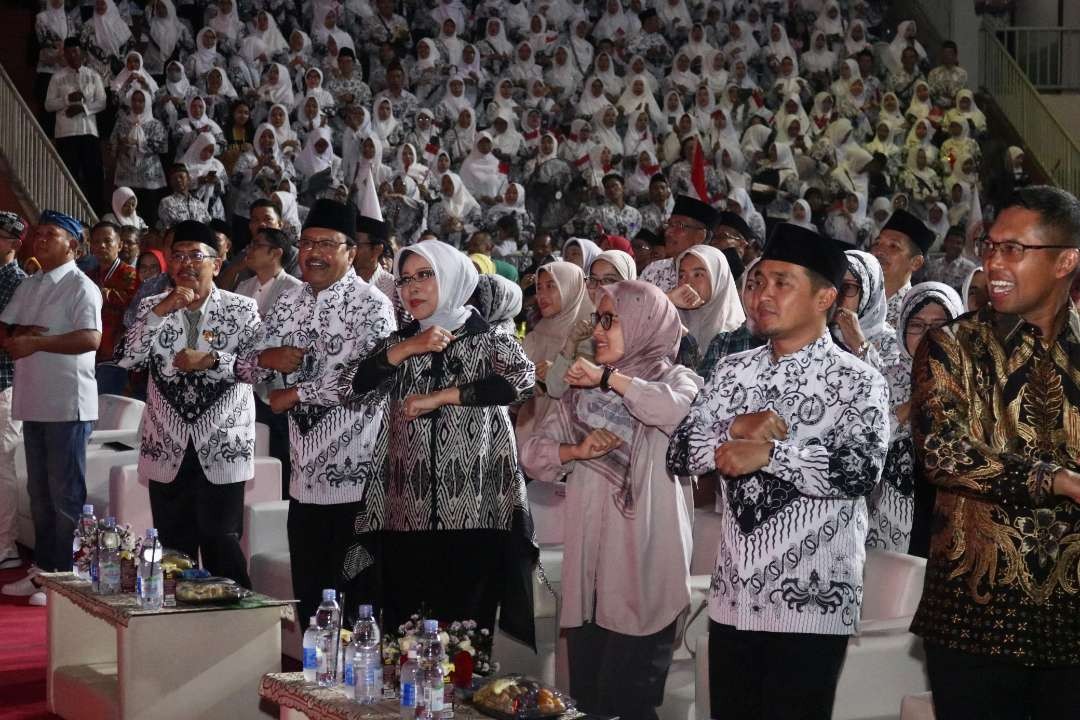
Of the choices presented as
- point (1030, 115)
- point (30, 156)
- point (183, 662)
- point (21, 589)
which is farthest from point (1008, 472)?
point (1030, 115)

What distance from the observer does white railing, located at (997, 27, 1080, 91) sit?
688 inches

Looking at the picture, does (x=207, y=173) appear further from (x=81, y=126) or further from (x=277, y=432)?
(x=277, y=432)

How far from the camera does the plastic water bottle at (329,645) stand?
3893 mm

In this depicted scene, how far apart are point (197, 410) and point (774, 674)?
2.79 metres

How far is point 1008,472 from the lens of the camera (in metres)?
2.57

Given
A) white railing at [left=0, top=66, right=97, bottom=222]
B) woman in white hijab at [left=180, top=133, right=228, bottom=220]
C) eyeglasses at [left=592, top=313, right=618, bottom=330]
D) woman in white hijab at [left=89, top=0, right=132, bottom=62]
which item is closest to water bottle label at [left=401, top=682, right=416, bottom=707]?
eyeglasses at [left=592, top=313, right=618, bottom=330]

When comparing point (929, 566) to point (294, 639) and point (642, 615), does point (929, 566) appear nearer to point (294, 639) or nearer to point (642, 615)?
point (642, 615)

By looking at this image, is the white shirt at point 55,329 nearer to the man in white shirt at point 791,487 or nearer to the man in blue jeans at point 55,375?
the man in blue jeans at point 55,375

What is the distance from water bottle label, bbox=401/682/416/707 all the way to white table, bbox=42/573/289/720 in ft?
3.88

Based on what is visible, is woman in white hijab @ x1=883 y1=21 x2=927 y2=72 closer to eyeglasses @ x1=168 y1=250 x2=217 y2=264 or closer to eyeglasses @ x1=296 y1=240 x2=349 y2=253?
eyeglasses @ x1=168 y1=250 x2=217 y2=264

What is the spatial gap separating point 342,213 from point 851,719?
7.38 ft

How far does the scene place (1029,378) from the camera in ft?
8.80

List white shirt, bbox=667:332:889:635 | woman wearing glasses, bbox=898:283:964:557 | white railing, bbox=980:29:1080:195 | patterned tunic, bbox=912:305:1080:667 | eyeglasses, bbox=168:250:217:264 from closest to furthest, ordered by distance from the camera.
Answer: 1. patterned tunic, bbox=912:305:1080:667
2. white shirt, bbox=667:332:889:635
3. woman wearing glasses, bbox=898:283:964:557
4. eyeglasses, bbox=168:250:217:264
5. white railing, bbox=980:29:1080:195

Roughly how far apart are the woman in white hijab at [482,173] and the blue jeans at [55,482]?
767 cm
